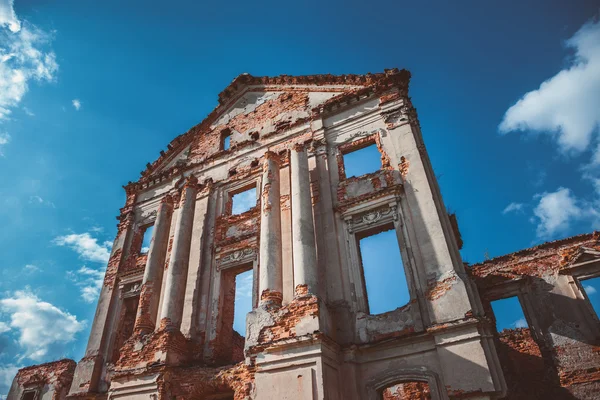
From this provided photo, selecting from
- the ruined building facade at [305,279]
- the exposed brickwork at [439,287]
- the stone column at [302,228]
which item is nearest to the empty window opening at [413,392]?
the ruined building facade at [305,279]

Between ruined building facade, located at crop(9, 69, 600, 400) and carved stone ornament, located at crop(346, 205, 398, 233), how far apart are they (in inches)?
1.4

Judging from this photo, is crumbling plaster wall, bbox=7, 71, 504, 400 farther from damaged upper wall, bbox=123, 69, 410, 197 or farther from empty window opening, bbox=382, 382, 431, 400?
empty window opening, bbox=382, 382, 431, 400

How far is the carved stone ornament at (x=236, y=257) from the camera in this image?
35.7 feet

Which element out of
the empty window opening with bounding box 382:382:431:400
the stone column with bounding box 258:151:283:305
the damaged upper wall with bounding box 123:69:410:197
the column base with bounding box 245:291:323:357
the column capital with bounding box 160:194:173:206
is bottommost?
the empty window opening with bounding box 382:382:431:400

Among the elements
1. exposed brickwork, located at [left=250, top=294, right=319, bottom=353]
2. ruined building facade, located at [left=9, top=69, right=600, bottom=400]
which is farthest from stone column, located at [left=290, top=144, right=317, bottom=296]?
exposed brickwork, located at [left=250, top=294, right=319, bottom=353]

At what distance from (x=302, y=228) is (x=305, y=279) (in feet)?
4.65

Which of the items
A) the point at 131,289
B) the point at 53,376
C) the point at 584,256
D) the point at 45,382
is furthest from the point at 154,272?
the point at 584,256

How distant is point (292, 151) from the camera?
11.3 m

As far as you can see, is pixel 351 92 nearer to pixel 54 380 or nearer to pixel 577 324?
pixel 577 324

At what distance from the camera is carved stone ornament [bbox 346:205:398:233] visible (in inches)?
375

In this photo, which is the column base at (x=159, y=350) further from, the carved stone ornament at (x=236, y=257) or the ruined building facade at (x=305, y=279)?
the carved stone ornament at (x=236, y=257)

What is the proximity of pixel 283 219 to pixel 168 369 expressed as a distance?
4.66m

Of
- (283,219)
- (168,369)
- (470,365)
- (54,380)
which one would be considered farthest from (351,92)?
(54,380)

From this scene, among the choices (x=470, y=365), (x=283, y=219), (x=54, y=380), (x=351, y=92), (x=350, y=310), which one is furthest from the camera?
(x=54, y=380)
